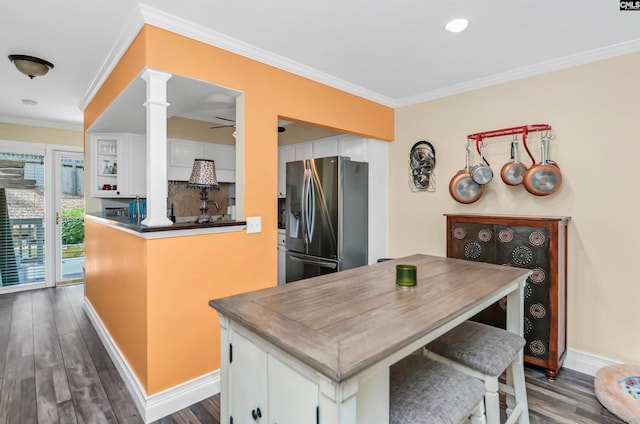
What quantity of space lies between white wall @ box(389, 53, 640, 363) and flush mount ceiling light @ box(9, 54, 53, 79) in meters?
3.73

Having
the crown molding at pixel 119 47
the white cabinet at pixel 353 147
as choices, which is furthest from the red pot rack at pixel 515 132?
the crown molding at pixel 119 47

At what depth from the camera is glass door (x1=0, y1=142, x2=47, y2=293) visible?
4535mm

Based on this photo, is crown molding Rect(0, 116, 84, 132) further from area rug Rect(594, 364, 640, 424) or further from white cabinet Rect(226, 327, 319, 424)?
area rug Rect(594, 364, 640, 424)

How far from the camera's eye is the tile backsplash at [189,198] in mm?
4340

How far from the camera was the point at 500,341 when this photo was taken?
1596 mm

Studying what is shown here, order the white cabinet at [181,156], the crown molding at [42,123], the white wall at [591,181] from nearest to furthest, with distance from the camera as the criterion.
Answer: the white wall at [591,181] → the white cabinet at [181,156] → the crown molding at [42,123]

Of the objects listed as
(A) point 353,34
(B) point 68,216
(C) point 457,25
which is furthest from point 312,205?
(B) point 68,216

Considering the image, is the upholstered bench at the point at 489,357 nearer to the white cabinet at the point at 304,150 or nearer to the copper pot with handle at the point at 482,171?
the copper pot with handle at the point at 482,171

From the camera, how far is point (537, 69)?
2.64 metres

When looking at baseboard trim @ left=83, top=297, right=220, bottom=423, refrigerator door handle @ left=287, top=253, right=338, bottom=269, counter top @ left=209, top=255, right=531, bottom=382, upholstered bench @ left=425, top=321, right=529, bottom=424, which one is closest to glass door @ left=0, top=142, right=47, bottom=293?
baseboard trim @ left=83, top=297, right=220, bottom=423

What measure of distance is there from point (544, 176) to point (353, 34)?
6.06 feet

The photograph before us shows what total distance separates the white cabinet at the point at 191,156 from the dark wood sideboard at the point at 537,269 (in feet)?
10.9

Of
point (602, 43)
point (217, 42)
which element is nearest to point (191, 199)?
point (217, 42)

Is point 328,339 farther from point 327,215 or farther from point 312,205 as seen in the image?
point 312,205
